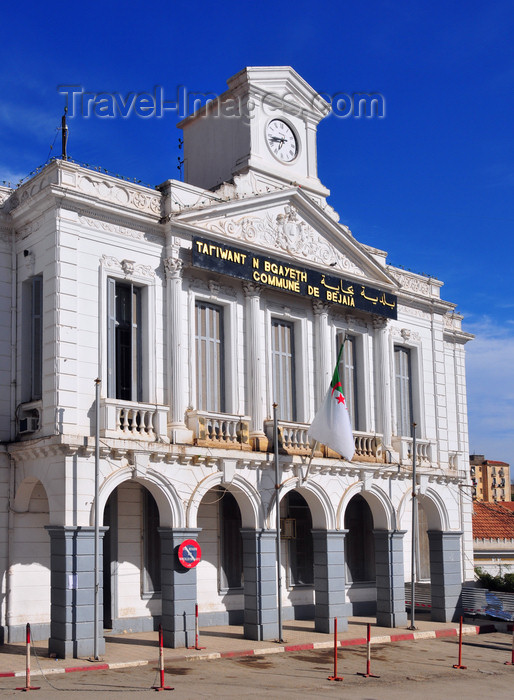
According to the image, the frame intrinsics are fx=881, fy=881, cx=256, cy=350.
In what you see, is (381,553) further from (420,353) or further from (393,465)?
(420,353)

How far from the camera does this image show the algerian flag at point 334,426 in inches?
910

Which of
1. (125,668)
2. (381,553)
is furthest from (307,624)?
(125,668)

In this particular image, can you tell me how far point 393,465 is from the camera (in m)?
27.1

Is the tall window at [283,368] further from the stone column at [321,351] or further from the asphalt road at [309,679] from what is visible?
the asphalt road at [309,679]

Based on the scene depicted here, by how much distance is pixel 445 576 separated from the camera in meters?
27.0

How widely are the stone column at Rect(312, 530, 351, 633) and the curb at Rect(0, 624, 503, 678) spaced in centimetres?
107

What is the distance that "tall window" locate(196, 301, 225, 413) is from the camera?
78.6ft

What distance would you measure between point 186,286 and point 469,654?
39.1 feet

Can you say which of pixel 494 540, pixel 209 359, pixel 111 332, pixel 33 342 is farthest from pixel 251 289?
pixel 494 540

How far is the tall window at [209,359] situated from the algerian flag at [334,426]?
287 cm

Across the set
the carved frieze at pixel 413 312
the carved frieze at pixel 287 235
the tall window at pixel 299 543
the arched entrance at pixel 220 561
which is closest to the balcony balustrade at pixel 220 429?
the arched entrance at pixel 220 561

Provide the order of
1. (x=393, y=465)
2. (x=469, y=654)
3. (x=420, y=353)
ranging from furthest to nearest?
(x=420, y=353) < (x=393, y=465) < (x=469, y=654)

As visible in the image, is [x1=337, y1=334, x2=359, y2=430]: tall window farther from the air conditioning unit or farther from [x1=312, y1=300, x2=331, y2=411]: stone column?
the air conditioning unit

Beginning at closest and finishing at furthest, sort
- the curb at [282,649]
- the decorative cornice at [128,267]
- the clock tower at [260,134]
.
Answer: the curb at [282,649] → the decorative cornice at [128,267] → the clock tower at [260,134]
